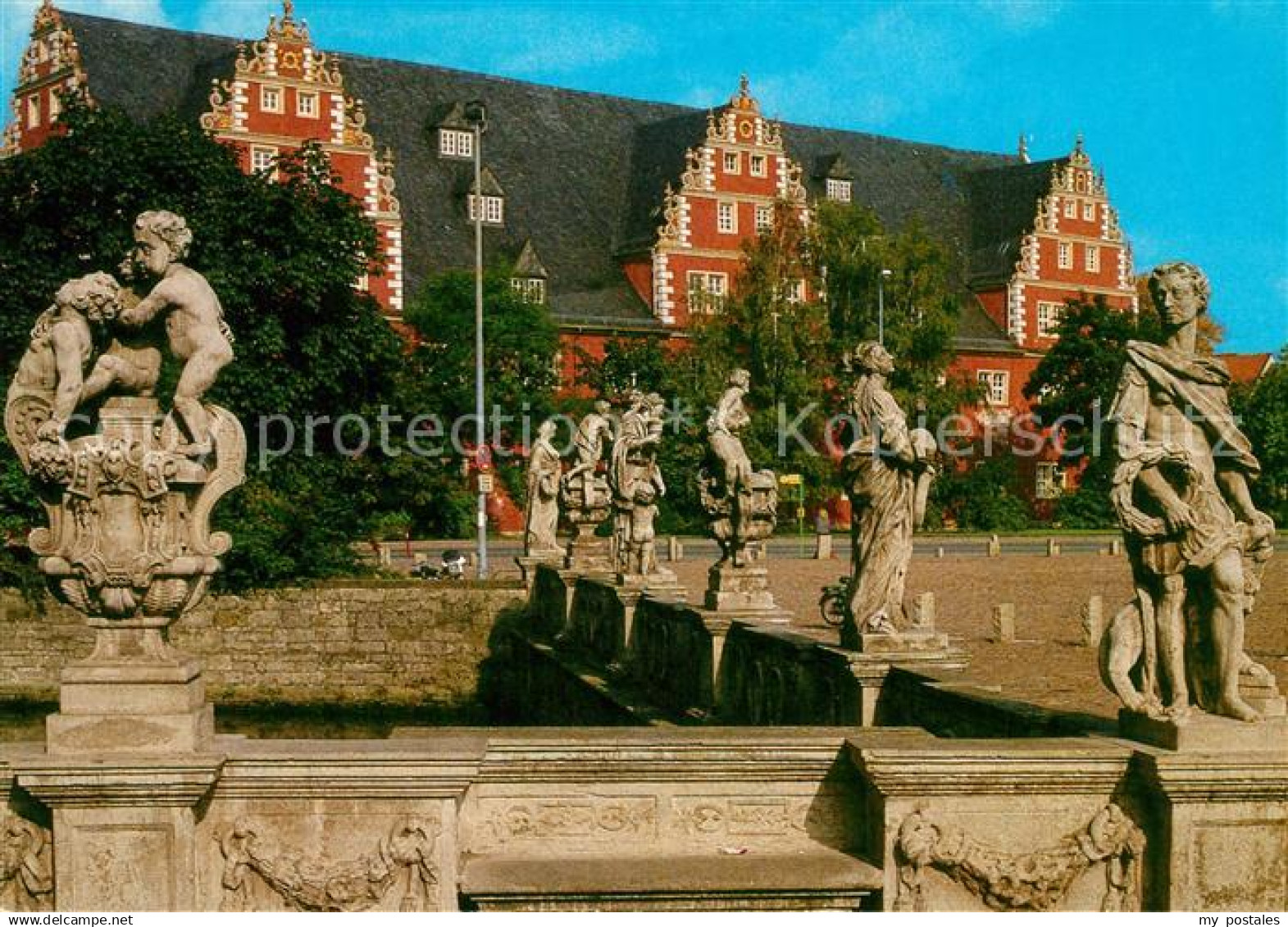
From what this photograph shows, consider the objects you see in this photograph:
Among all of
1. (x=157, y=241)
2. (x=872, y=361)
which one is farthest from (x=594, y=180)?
(x=157, y=241)

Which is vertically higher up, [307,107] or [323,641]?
[307,107]

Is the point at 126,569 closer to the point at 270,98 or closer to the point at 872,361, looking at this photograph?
the point at 872,361

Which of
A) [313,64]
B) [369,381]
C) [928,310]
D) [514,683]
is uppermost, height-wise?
[313,64]

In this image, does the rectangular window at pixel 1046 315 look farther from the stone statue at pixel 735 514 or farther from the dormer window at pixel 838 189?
the stone statue at pixel 735 514

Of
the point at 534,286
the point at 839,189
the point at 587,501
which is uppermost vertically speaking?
the point at 839,189

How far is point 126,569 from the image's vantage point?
6.17m

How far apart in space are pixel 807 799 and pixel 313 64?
140ft

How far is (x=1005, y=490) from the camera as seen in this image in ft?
184

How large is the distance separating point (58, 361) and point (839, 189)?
5737 centimetres

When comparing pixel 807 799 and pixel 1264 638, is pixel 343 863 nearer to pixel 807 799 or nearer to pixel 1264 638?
pixel 807 799

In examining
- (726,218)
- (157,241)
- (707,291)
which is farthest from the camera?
(726,218)

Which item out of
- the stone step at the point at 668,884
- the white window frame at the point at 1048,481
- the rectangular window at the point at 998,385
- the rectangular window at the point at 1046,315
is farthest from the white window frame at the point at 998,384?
the stone step at the point at 668,884

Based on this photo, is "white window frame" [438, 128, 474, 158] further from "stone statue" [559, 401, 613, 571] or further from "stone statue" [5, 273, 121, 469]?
"stone statue" [5, 273, 121, 469]

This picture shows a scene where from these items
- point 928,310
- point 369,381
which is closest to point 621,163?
point 928,310
